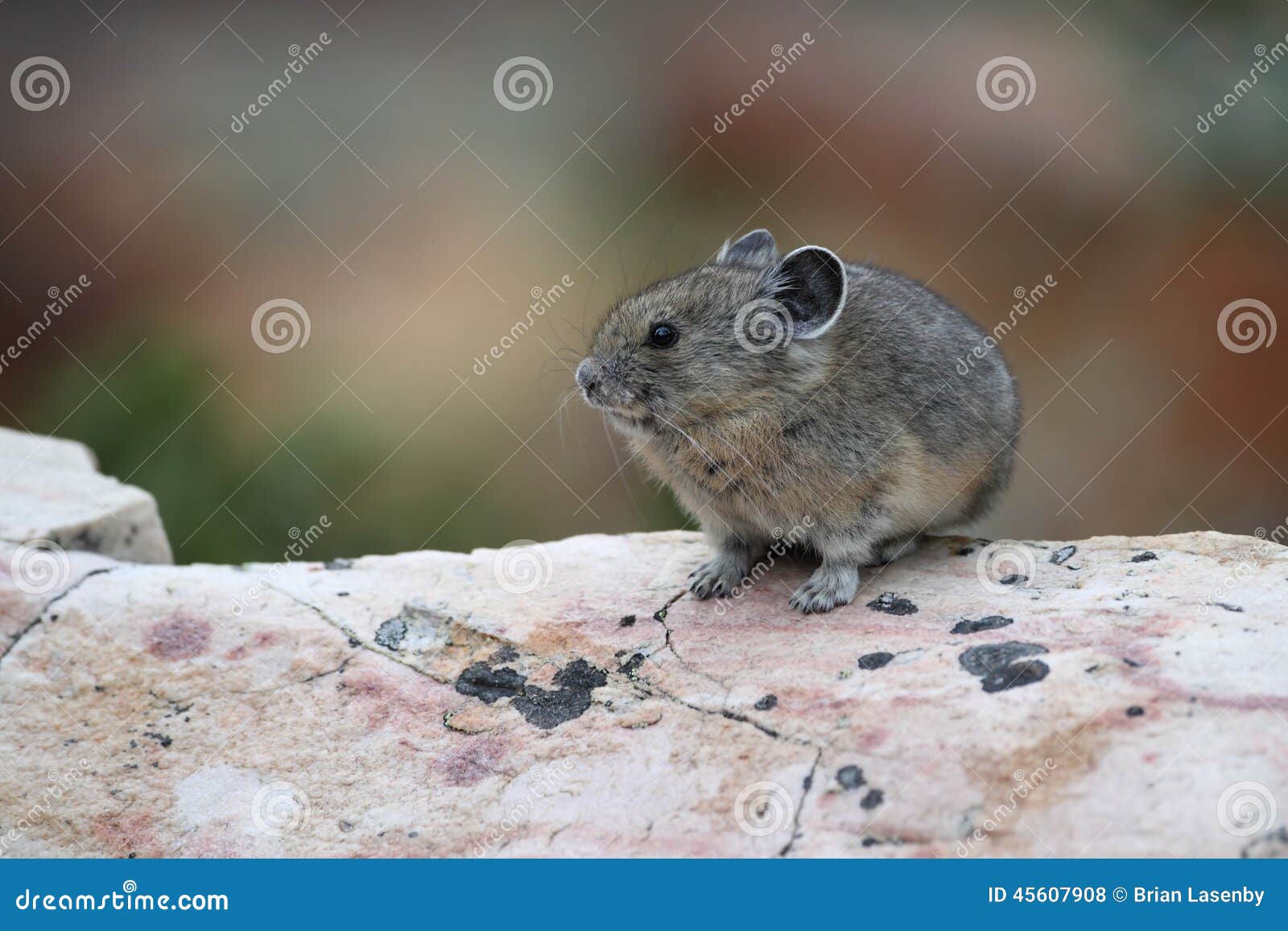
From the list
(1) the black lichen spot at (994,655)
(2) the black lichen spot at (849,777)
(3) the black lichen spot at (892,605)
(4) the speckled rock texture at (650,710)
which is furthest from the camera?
(3) the black lichen spot at (892,605)

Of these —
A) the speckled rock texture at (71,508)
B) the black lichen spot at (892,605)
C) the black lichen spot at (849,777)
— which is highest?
the black lichen spot at (892,605)

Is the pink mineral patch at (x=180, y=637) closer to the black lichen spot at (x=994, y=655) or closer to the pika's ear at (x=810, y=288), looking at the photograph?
the pika's ear at (x=810, y=288)

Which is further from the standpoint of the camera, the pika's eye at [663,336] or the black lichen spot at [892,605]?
the pika's eye at [663,336]

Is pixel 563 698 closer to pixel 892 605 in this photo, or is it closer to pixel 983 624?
pixel 892 605

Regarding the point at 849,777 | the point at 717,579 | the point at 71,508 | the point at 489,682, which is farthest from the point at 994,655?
the point at 71,508

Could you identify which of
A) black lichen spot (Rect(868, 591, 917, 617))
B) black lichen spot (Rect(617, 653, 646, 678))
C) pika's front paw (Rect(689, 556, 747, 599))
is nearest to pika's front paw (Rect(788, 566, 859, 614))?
black lichen spot (Rect(868, 591, 917, 617))

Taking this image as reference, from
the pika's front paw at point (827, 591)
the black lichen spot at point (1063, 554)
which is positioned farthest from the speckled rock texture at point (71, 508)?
the black lichen spot at point (1063, 554)

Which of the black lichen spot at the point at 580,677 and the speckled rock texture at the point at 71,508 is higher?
the black lichen spot at the point at 580,677
